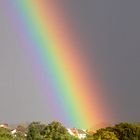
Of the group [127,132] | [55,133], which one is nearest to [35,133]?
[55,133]

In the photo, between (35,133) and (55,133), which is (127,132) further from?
(35,133)

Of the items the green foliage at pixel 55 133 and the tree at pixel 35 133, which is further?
the tree at pixel 35 133

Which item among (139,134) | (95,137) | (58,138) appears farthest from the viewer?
(139,134)

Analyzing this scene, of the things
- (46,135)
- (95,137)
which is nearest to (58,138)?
(46,135)

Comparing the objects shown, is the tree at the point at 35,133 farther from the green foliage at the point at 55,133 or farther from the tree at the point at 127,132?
the tree at the point at 127,132

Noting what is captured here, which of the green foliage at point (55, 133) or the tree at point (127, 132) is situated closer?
the green foliage at point (55, 133)

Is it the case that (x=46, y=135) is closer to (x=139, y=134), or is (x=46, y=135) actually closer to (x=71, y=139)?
(x=71, y=139)

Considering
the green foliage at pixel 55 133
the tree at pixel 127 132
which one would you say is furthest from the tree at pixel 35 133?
the tree at pixel 127 132

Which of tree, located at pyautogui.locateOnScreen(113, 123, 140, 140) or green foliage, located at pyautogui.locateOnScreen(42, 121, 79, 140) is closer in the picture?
green foliage, located at pyautogui.locateOnScreen(42, 121, 79, 140)

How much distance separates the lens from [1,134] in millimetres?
82562

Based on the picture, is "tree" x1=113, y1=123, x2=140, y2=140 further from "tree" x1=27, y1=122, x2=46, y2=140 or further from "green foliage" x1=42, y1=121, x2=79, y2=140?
"tree" x1=27, y1=122, x2=46, y2=140

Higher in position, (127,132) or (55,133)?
(127,132)

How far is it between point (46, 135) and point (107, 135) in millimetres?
12423

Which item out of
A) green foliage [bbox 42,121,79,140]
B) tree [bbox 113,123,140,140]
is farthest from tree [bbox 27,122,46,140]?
tree [bbox 113,123,140,140]
